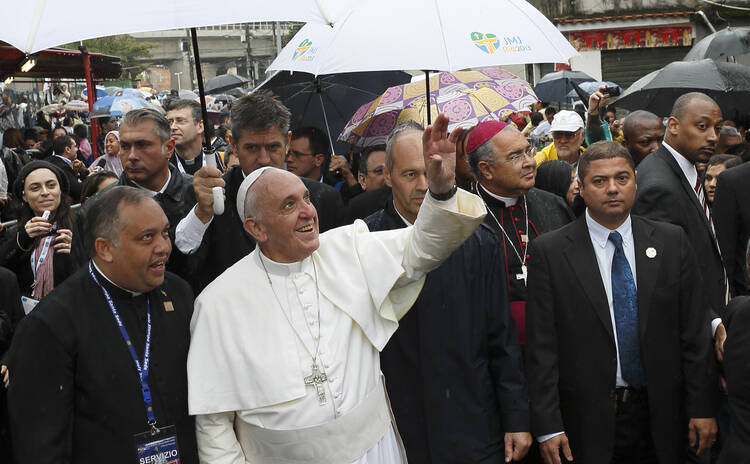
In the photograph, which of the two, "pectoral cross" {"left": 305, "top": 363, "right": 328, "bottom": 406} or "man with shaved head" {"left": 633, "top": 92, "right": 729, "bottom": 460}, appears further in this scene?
"man with shaved head" {"left": 633, "top": 92, "right": 729, "bottom": 460}

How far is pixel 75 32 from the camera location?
10.3 feet

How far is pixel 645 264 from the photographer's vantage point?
14.0 feet

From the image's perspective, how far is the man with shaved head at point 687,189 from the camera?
5.29m

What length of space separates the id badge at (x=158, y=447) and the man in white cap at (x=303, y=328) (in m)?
0.11

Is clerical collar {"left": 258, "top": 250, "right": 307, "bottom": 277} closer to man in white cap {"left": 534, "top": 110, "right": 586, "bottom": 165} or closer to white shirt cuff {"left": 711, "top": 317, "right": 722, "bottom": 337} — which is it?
white shirt cuff {"left": 711, "top": 317, "right": 722, "bottom": 337}

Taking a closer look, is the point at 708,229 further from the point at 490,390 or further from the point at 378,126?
the point at 378,126

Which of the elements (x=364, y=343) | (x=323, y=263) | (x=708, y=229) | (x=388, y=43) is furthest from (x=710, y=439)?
(x=388, y=43)

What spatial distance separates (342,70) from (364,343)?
6.34ft

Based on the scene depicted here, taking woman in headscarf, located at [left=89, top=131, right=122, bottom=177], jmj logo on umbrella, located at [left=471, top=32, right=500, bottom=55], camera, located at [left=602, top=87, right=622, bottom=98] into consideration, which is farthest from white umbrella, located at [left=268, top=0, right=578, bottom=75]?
woman in headscarf, located at [left=89, top=131, right=122, bottom=177]

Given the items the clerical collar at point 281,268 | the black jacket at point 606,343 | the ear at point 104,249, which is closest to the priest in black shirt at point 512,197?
the black jacket at point 606,343

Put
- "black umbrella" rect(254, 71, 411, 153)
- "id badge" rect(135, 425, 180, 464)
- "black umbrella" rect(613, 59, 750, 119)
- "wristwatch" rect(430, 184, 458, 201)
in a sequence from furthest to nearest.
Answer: "black umbrella" rect(613, 59, 750, 119)
"black umbrella" rect(254, 71, 411, 153)
"id badge" rect(135, 425, 180, 464)
"wristwatch" rect(430, 184, 458, 201)

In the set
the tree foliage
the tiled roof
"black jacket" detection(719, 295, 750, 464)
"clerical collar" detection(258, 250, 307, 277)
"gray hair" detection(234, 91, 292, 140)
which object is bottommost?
"black jacket" detection(719, 295, 750, 464)

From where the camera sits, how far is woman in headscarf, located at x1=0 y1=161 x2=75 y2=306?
5434 millimetres

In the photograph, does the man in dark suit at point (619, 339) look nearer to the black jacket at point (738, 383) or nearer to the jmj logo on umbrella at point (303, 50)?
the black jacket at point (738, 383)
